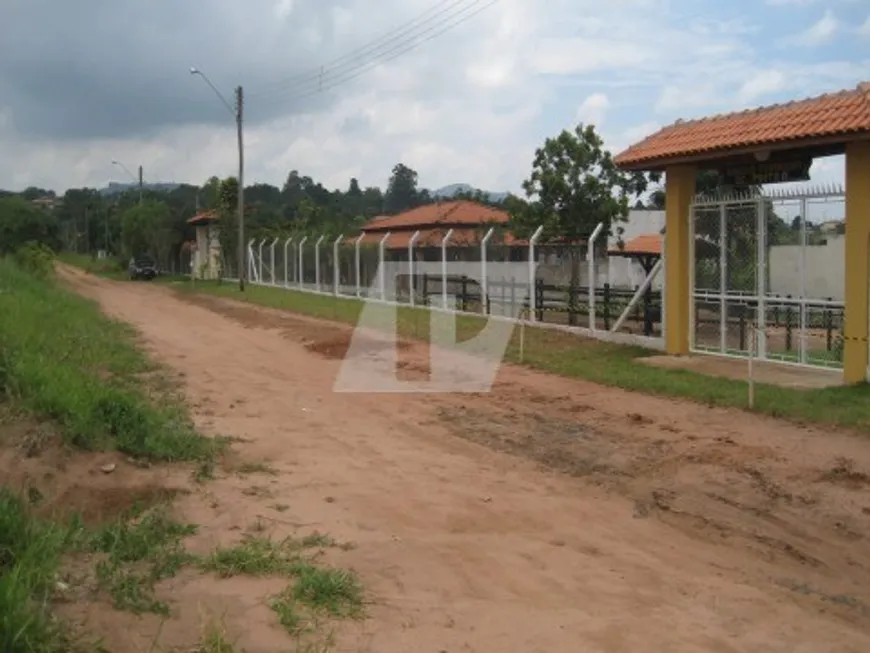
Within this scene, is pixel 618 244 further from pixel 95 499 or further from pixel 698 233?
pixel 95 499

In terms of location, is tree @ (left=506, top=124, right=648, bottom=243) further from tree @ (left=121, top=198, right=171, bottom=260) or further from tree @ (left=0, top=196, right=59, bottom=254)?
tree @ (left=121, top=198, right=171, bottom=260)

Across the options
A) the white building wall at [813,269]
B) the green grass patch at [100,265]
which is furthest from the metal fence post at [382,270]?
the green grass patch at [100,265]

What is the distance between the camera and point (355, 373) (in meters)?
14.2

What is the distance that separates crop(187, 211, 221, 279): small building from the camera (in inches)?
1969

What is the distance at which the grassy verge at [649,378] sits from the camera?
10.2 metres

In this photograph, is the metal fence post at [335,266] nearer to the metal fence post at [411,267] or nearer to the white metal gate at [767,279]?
the metal fence post at [411,267]

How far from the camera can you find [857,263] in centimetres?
1167

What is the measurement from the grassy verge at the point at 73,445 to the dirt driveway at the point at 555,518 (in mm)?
327

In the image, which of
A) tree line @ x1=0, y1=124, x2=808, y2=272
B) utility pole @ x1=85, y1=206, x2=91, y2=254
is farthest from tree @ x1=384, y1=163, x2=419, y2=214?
utility pole @ x1=85, y1=206, x2=91, y2=254

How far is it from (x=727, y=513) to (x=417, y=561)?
2.70 m

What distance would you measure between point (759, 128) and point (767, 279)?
2.20 m

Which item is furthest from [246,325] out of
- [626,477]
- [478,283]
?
[626,477]

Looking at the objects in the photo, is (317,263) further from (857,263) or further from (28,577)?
(28,577)

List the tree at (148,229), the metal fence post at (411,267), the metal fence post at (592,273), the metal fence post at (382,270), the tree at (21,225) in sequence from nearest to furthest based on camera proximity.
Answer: the metal fence post at (592,273) → the metal fence post at (411,267) → the metal fence post at (382,270) → the tree at (21,225) → the tree at (148,229)
